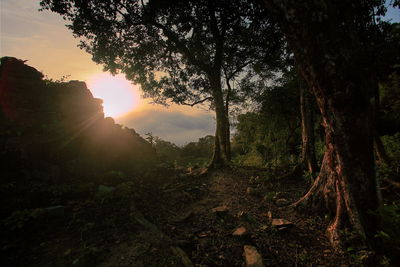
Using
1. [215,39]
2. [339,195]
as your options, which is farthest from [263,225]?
[215,39]

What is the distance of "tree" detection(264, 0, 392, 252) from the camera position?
308 centimetres

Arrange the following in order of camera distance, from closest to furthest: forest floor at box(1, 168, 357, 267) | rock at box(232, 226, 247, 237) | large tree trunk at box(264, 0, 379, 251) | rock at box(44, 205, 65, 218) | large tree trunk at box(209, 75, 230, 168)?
large tree trunk at box(264, 0, 379, 251)
forest floor at box(1, 168, 357, 267)
rock at box(232, 226, 247, 237)
rock at box(44, 205, 65, 218)
large tree trunk at box(209, 75, 230, 168)

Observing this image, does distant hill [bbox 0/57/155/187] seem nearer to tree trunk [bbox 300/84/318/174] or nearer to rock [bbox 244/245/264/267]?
rock [bbox 244/245/264/267]

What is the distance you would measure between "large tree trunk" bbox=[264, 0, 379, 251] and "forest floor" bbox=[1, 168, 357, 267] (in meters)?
0.85

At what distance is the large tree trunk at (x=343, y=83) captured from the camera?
10.1 feet

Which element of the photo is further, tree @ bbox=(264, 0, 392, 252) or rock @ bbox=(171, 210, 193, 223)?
rock @ bbox=(171, 210, 193, 223)

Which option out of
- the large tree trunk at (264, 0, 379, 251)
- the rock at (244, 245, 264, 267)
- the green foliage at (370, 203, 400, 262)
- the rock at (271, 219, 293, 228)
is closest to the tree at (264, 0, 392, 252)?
the large tree trunk at (264, 0, 379, 251)

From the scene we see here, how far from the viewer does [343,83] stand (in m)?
3.10

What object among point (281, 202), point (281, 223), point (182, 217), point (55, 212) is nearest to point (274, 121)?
point (281, 202)

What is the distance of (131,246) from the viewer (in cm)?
398

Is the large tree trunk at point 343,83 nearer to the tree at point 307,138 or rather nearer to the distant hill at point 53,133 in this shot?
the tree at point 307,138

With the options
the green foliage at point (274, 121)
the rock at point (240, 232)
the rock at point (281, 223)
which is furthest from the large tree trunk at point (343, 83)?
the green foliage at point (274, 121)

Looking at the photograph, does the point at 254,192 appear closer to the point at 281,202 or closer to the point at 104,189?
the point at 281,202

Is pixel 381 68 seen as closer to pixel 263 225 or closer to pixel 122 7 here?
pixel 263 225
